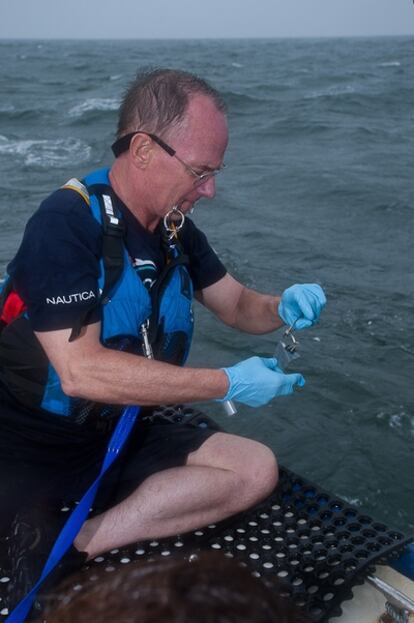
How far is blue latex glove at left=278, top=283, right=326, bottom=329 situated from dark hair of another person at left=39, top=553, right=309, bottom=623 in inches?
83.8

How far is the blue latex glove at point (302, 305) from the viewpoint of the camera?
311 centimetres

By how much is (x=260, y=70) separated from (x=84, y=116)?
57.5 ft

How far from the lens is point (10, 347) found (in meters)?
2.62

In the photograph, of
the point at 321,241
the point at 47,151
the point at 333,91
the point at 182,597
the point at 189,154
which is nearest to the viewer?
the point at 182,597

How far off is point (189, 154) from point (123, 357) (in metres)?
0.75

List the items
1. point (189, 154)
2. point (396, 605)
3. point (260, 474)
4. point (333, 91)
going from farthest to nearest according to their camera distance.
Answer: point (333, 91)
point (260, 474)
point (189, 154)
point (396, 605)

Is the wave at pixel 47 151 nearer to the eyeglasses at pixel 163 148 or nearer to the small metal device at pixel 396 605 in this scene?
the eyeglasses at pixel 163 148

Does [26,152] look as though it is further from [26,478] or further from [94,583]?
[94,583]

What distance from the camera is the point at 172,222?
A: 2863 millimetres

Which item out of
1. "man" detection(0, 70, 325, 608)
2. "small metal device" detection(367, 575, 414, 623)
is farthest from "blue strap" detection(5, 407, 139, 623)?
"small metal device" detection(367, 575, 414, 623)

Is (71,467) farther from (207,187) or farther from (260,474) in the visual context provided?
(207,187)

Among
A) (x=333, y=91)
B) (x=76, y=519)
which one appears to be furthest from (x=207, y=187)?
(x=333, y=91)

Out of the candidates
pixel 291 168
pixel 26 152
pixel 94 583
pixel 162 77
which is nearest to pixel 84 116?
pixel 26 152

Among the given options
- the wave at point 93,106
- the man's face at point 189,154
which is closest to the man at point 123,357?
the man's face at point 189,154
